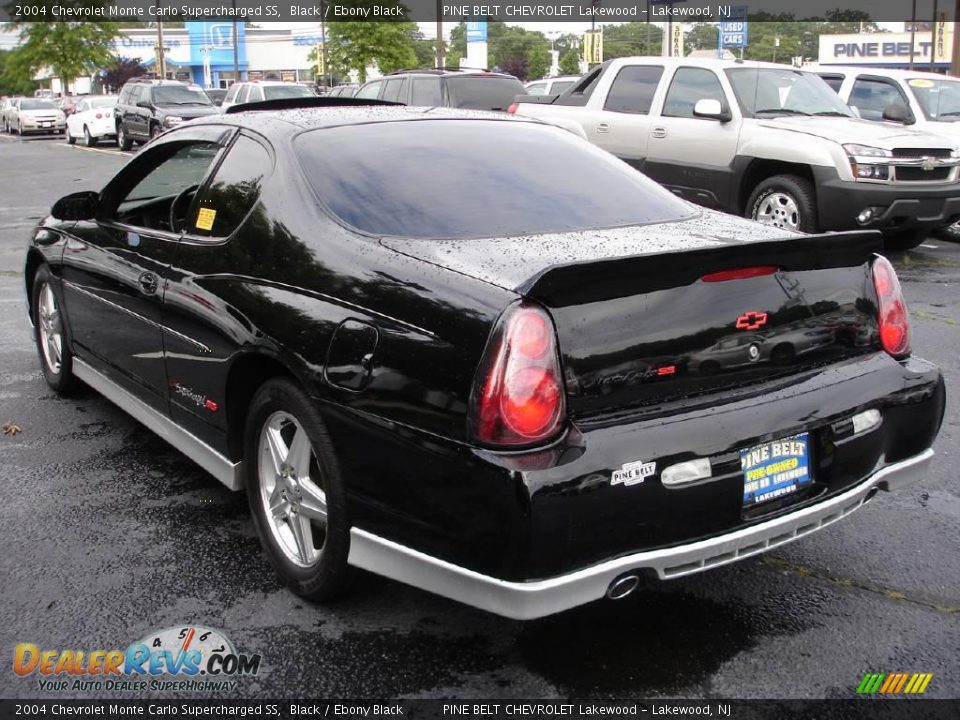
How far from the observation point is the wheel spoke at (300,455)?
325 cm

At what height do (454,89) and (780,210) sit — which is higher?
(454,89)

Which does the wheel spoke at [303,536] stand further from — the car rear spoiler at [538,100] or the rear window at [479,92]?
the rear window at [479,92]

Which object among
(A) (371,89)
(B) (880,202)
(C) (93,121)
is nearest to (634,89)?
(B) (880,202)

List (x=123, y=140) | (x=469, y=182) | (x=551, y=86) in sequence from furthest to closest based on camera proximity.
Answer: (x=123, y=140) < (x=551, y=86) < (x=469, y=182)

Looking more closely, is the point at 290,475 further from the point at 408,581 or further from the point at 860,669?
the point at 860,669

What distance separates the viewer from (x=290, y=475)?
334 cm

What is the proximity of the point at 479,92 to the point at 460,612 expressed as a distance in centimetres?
1296

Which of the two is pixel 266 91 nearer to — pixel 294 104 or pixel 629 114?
pixel 629 114

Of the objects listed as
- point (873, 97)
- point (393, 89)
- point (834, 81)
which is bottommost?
point (873, 97)

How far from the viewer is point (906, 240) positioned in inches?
412

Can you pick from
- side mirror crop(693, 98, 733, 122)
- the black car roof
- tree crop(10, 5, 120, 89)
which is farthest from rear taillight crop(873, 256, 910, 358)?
tree crop(10, 5, 120, 89)

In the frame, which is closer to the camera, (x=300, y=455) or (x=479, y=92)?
(x=300, y=455)

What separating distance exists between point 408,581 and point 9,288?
7.34 m

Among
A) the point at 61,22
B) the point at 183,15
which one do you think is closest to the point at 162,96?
the point at 61,22
